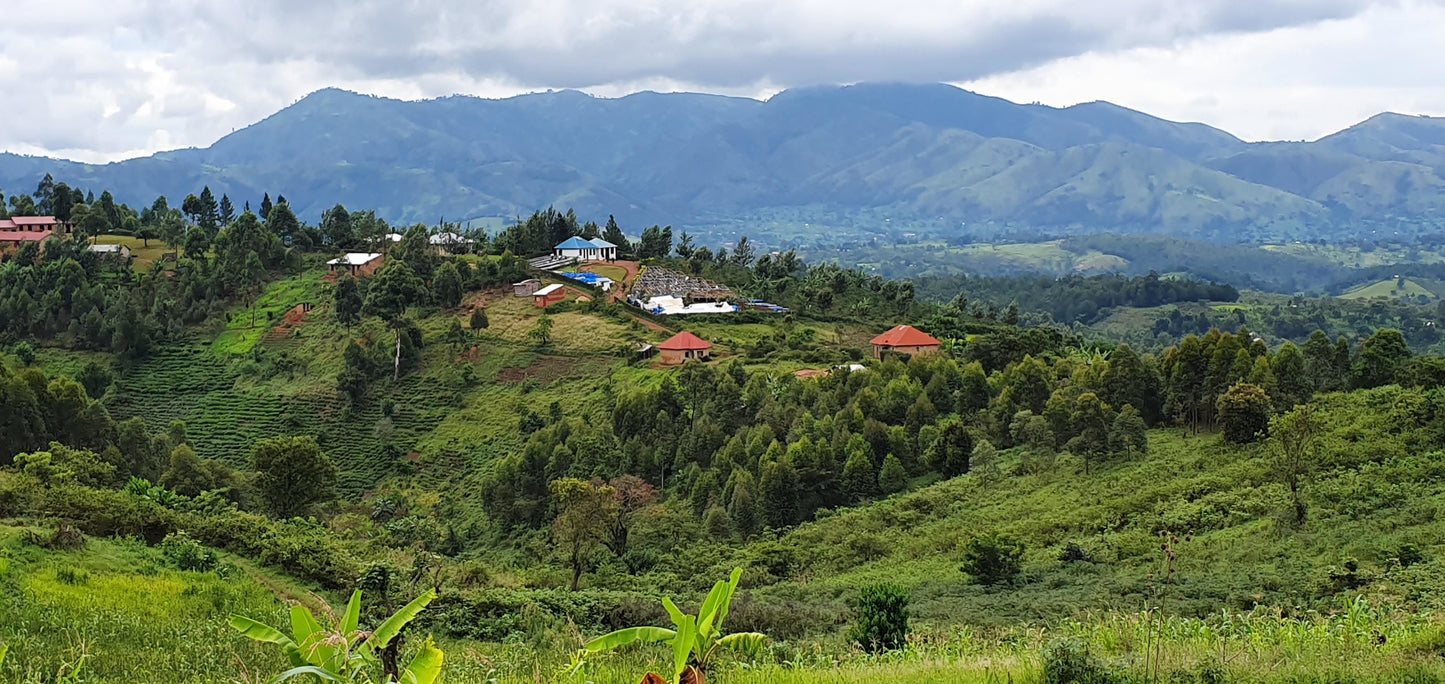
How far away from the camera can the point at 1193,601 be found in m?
11.8

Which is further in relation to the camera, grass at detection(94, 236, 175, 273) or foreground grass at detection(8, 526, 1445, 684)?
grass at detection(94, 236, 175, 273)

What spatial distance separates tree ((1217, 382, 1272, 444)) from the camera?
21.8m

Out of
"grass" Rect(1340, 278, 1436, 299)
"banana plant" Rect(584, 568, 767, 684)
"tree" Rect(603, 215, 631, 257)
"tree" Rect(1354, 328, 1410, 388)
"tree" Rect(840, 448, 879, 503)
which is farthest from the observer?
"grass" Rect(1340, 278, 1436, 299)

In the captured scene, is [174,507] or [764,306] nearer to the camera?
[174,507]

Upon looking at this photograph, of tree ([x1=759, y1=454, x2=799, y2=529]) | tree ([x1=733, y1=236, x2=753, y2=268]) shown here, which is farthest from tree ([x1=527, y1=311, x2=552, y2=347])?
tree ([x1=733, y1=236, x2=753, y2=268])

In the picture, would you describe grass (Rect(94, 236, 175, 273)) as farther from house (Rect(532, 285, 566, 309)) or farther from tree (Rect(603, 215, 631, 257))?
tree (Rect(603, 215, 631, 257))

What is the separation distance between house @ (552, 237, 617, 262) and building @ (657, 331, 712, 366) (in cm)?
2302

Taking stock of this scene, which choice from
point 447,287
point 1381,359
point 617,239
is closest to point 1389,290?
point 617,239

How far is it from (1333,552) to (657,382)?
87.4 ft

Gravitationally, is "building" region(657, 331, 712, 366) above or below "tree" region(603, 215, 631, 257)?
below

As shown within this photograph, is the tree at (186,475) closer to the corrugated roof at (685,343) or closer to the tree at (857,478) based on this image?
the tree at (857,478)

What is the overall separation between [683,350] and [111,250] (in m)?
38.5

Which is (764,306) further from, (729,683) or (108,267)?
(729,683)

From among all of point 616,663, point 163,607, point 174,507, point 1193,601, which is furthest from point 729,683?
point 174,507
